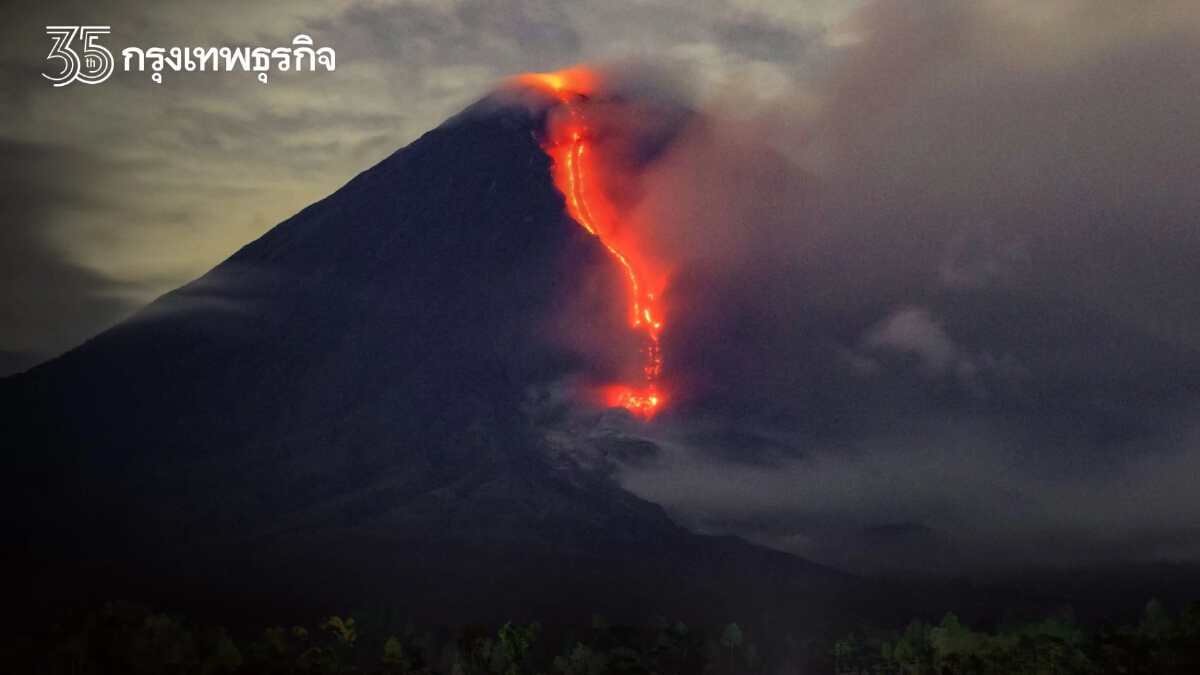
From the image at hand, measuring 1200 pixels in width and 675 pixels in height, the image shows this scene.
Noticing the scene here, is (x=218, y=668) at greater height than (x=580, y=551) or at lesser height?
lesser

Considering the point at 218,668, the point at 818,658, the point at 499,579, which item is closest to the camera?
the point at 218,668

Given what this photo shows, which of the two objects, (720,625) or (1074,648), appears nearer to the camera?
(1074,648)

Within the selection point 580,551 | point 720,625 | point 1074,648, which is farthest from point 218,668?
point 580,551

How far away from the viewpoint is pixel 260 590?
18800cm

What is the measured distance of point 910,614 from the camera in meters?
199

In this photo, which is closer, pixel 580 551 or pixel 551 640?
pixel 551 640

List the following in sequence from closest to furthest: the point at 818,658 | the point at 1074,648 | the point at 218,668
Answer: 1. the point at 218,668
2. the point at 1074,648
3. the point at 818,658

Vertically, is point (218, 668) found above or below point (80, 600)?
below

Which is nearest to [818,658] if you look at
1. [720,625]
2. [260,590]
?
[720,625]

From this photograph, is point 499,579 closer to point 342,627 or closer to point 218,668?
point 342,627

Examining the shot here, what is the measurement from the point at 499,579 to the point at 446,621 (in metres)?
15.7

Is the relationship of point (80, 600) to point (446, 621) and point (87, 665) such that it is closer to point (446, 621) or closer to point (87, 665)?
point (446, 621)

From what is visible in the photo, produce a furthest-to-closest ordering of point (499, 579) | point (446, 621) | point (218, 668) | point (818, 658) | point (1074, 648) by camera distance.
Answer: point (499, 579) → point (446, 621) → point (818, 658) → point (1074, 648) → point (218, 668)

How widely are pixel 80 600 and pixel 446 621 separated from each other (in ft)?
134
